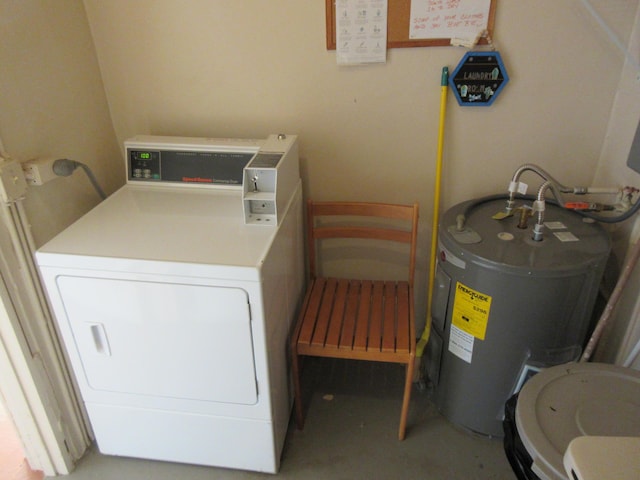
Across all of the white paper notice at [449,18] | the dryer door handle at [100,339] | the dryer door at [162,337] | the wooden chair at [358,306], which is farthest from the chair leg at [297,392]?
the white paper notice at [449,18]

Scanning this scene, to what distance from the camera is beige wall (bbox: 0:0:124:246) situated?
1.49m

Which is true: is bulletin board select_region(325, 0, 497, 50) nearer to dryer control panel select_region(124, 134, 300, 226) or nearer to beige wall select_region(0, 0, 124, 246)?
dryer control panel select_region(124, 134, 300, 226)

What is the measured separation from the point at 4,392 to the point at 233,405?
81 centimetres

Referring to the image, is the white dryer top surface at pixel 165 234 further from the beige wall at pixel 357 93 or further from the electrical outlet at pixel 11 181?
the beige wall at pixel 357 93

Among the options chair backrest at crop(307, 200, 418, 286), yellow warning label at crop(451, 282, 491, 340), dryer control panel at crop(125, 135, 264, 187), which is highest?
dryer control panel at crop(125, 135, 264, 187)

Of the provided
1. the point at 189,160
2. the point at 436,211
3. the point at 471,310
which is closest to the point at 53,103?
the point at 189,160

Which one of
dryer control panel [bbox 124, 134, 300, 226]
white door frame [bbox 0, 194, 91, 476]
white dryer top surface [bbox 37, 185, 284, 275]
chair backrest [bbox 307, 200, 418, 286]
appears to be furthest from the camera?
chair backrest [bbox 307, 200, 418, 286]

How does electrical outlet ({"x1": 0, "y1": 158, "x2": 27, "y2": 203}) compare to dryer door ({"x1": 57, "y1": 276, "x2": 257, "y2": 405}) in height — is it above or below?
above

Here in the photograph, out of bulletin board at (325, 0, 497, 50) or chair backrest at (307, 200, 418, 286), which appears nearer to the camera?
bulletin board at (325, 0, 497, 50)

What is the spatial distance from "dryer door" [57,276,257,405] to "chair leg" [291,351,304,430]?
266 mm

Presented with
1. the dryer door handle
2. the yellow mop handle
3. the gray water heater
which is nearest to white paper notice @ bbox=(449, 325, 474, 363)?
the gray water heater

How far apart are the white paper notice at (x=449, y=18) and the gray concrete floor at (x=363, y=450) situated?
1.50m

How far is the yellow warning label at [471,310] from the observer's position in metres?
1.59

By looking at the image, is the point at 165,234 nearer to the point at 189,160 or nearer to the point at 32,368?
the point at 189,160
